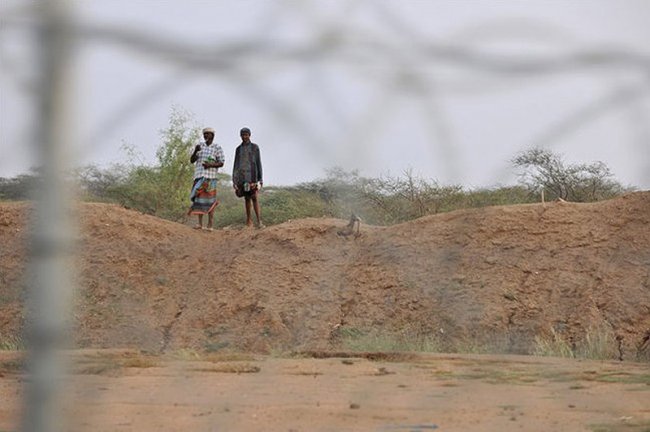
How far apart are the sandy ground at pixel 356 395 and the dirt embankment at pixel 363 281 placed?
3301 mm

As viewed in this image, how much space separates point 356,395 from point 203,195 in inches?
365

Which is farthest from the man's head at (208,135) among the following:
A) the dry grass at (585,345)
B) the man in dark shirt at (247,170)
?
the dry grass at (585,345)

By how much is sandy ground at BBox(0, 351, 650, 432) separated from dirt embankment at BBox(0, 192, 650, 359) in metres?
3.30

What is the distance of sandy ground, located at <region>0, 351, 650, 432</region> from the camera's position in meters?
6.23

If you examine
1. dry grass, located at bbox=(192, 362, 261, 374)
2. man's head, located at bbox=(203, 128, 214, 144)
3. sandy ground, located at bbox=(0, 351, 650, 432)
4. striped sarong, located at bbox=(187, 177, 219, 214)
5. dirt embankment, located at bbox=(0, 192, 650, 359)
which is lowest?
sandy ground, located at bbox=(0, 351, 650, 432)

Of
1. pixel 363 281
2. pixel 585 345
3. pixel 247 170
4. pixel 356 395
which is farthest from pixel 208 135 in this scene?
pixel 356 395

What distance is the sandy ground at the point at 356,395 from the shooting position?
20.4 ft

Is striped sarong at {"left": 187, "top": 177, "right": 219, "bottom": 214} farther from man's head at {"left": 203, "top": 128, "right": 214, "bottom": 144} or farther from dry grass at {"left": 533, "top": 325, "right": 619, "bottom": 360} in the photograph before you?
dry grass at {"left": 533, "top": 325, "right": 619, "bottom": 360}

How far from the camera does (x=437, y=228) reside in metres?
15.2

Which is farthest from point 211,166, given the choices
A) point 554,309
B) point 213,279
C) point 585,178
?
point 585,178

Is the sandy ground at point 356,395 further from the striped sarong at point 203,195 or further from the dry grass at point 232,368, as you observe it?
the striped sarong at point 203,195

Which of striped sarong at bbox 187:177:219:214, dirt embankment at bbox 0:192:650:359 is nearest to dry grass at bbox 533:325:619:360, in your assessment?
dirt embankment at bbox 0:192:650:359

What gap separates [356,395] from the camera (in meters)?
7.96

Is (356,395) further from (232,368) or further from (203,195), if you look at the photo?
(203,195)
